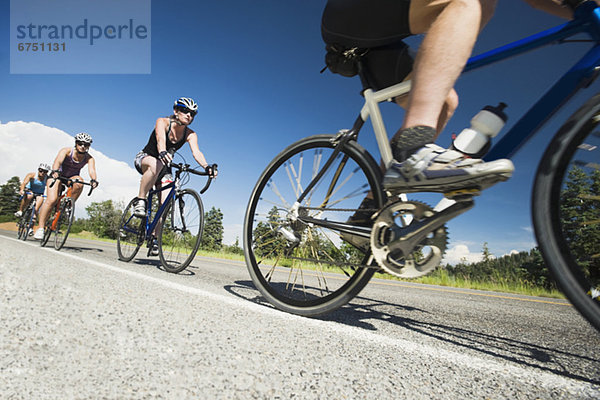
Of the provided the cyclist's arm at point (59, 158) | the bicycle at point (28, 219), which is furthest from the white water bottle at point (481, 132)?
the bicycle at point (28, 219)

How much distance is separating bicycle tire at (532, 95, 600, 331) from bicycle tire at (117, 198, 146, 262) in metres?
4.87

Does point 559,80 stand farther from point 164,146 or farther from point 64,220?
point 64,220

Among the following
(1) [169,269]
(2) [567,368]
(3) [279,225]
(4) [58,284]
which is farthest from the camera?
(1) [169,269]

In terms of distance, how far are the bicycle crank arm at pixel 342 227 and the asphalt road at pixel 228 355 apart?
48 cm

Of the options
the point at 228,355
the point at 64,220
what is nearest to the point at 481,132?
the point at 228,355

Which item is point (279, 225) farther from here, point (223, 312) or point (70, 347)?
point (70, 347)

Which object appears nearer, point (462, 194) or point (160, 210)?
point (462, 194)

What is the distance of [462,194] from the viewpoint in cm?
132

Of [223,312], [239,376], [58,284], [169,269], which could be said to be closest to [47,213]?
[169,269]

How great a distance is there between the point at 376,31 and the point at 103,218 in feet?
275

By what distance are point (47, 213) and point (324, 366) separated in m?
8.12

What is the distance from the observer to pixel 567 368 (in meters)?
1.10

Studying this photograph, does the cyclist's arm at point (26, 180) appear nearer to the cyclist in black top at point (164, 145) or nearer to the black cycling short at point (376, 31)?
the cyclist in black top at point (164, 145)

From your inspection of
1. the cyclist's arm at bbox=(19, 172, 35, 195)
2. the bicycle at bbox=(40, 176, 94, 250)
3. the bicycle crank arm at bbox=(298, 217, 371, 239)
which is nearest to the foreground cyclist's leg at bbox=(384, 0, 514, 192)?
the bicycle crank arm at bbox=(298, 217, 371, 239)
